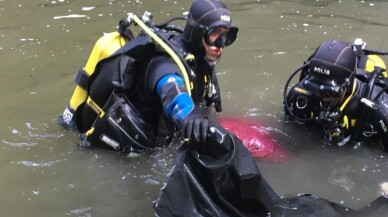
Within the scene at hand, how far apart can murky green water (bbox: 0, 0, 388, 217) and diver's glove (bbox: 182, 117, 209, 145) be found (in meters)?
0.93

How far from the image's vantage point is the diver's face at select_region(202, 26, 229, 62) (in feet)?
11.0

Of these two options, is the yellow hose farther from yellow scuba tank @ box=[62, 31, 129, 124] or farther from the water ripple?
the water ripple

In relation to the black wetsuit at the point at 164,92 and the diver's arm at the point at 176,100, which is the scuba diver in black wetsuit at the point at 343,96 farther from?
the diver's arm at the point at 176,100

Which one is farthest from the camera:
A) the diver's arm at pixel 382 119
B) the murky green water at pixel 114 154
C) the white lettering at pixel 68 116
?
the white lettering at pixel 68 116

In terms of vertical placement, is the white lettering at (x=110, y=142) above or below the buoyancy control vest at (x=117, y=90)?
below

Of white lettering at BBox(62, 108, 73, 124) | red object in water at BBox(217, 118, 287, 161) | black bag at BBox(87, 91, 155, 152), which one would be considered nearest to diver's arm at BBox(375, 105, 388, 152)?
red object in water at BBox(217, 118, 287, 161)

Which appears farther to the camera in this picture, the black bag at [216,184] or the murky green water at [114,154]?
the murky green water at [114,154]

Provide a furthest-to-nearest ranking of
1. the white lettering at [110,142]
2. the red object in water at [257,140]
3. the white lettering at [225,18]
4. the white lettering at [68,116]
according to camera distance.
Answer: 1. the white lettering at [68,116]
2. the red object in water at [257,140]
3. the white lettering at [110,142]
4. the white lettering at [225,18]

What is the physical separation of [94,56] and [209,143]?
5.16 ft

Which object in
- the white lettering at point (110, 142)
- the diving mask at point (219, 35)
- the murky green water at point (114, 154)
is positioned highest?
the diving mask at point (219, 35)

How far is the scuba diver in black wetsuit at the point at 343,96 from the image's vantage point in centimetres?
361

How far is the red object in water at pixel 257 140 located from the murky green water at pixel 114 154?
0.09 m

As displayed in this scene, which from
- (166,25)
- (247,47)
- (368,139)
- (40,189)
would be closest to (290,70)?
(247,47)

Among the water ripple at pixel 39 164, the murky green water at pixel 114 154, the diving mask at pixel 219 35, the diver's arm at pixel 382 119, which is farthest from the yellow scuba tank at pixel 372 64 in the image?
the water ripple at pixel 39 164
